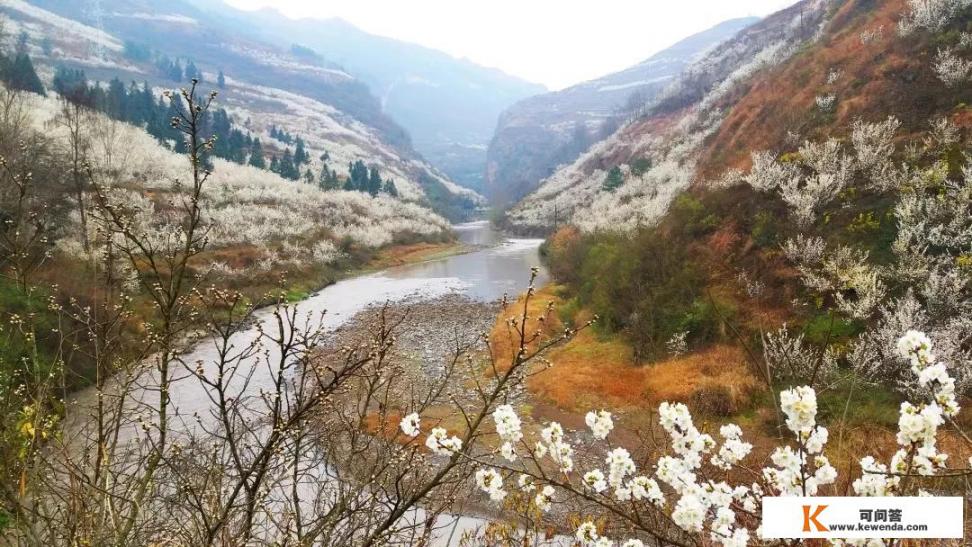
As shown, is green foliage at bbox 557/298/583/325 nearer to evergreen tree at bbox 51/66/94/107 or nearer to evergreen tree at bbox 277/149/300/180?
evergreen tree at bbox 51/66/94/107

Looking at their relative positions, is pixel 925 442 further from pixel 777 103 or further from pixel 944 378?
pixel 777 103

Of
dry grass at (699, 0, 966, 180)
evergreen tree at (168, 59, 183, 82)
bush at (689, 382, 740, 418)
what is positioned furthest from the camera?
evergreen tree at (168, 59, 183, 82)

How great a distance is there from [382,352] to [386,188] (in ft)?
329

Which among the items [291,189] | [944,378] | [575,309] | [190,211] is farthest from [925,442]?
[291,189]

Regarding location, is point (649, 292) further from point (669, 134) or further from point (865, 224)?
point (669, 134)

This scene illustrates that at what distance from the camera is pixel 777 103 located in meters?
30.2

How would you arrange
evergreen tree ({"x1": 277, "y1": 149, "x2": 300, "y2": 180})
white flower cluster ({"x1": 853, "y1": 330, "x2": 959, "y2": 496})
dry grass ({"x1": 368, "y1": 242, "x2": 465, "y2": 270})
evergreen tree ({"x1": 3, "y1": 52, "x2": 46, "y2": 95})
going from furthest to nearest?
evergreen tree ({"x1": 277, "y1": 149, "x2": 300, "y2": 180}) < evergreen tree ({"x1": 3, "y1": 52, "x2": 46, "y2": 95}) < dry grass ({"x1": 368, "y1": 242, "x2": 465, "y2": 270}) < white flower cluster ({"x1": 853, "y1": 330, "x2": 959, "y2": 496})

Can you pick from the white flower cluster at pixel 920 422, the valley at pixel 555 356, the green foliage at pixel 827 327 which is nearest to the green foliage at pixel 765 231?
the valley at pixel 555 356

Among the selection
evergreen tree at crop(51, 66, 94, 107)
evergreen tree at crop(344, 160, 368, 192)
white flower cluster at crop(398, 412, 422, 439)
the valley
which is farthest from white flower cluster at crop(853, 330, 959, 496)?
evergreen tree at crop(344, 160, 368, 192)

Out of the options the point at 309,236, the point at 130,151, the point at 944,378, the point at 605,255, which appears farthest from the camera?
the point at 130,151

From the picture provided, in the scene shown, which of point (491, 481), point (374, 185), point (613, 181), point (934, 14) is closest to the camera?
point (491, 481)

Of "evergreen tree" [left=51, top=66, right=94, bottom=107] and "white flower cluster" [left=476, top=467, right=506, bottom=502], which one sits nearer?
"white flower cluster" [left=476, top=467, right=506, bottom=502]

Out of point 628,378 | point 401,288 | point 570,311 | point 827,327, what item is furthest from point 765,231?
point 401,288

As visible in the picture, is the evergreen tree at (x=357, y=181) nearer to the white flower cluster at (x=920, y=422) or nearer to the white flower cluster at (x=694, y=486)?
the white flower cluster at (x=694, y=486)
